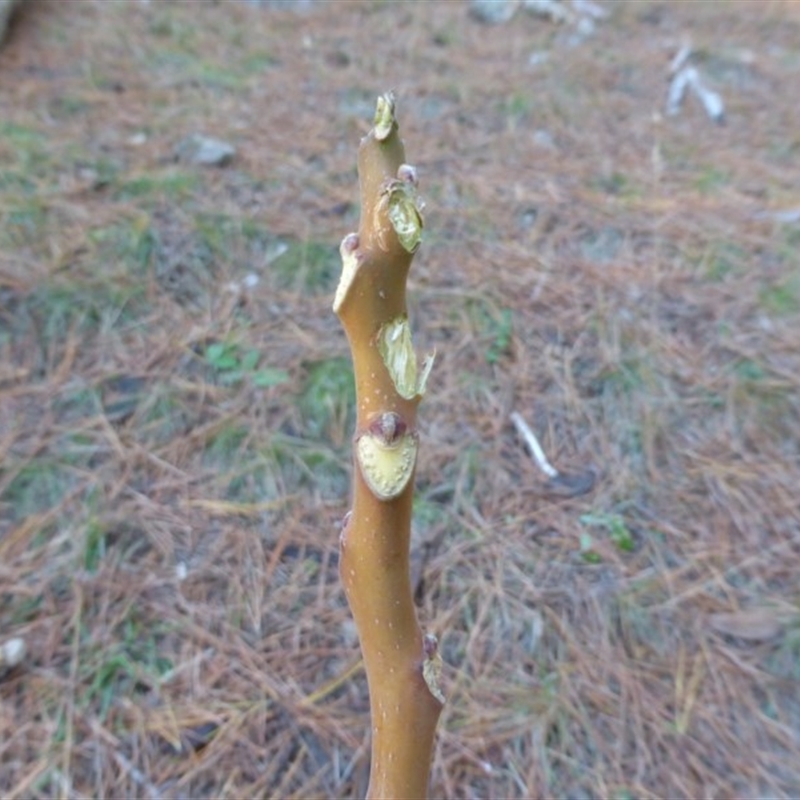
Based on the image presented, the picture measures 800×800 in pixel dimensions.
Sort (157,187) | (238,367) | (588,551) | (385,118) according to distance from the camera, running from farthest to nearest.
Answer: (157,187) → (238,367) → (588,551) → (385,118)

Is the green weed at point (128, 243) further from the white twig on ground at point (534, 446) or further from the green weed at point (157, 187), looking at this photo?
the white twig on ground at point (534, 446)

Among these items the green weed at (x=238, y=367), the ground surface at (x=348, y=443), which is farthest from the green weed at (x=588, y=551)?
the green weed at (x=238, y=367)

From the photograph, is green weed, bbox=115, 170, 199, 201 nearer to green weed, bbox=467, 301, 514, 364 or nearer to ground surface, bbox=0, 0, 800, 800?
ground surface, bbox=0, 0, 800, 800

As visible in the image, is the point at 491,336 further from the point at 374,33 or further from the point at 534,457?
the point at 374,33

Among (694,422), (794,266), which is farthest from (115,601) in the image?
(794,266)

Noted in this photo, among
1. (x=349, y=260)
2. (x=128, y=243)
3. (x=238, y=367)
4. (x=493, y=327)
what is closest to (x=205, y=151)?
(x=128, y=243)

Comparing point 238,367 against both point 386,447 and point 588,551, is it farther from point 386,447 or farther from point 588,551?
point 386,447

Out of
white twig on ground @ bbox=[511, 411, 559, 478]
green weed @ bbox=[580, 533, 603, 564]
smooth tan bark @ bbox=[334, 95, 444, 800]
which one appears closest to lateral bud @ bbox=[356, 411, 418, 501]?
smooth tan bark @ bbox=[334, 95, 444, 800]
